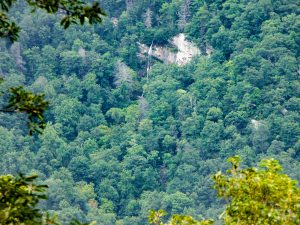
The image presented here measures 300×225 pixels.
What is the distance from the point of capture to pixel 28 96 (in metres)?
9.12

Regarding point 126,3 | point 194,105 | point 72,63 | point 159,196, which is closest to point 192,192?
point 159,196

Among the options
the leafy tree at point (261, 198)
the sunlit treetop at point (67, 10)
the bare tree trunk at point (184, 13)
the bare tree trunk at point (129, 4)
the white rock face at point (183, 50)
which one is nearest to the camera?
the sunlit treetop at point (67, 10)

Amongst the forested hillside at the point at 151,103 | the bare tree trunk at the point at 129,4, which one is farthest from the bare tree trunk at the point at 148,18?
the bare tree trunk at the point at 129,4

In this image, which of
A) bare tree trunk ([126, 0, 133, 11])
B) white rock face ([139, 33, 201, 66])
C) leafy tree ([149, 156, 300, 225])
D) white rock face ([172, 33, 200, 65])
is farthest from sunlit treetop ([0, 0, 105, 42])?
bare tree trunk ([126, 0, 133, 11])

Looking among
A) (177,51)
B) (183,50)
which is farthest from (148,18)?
(183,50)

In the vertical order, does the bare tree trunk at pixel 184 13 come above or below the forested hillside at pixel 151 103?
above

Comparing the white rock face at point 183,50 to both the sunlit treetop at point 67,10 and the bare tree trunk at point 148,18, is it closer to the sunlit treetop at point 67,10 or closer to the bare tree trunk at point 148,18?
the bare tree trunk at point 148,18

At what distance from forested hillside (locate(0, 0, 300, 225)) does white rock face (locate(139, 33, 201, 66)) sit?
199 millimetres

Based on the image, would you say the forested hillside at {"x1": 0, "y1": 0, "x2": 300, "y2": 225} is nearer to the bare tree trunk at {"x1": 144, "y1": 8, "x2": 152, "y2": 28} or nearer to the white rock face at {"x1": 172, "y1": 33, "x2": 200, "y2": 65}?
the bare tree trunk at {"x1": 144, "y1": 8, "x2": 152, "y2": 28}

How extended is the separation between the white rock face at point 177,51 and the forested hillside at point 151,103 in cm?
20

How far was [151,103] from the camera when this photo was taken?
84250mm

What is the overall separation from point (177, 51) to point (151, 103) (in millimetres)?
7459

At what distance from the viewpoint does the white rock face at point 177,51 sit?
8919cm

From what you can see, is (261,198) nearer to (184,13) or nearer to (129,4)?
(184,13)
